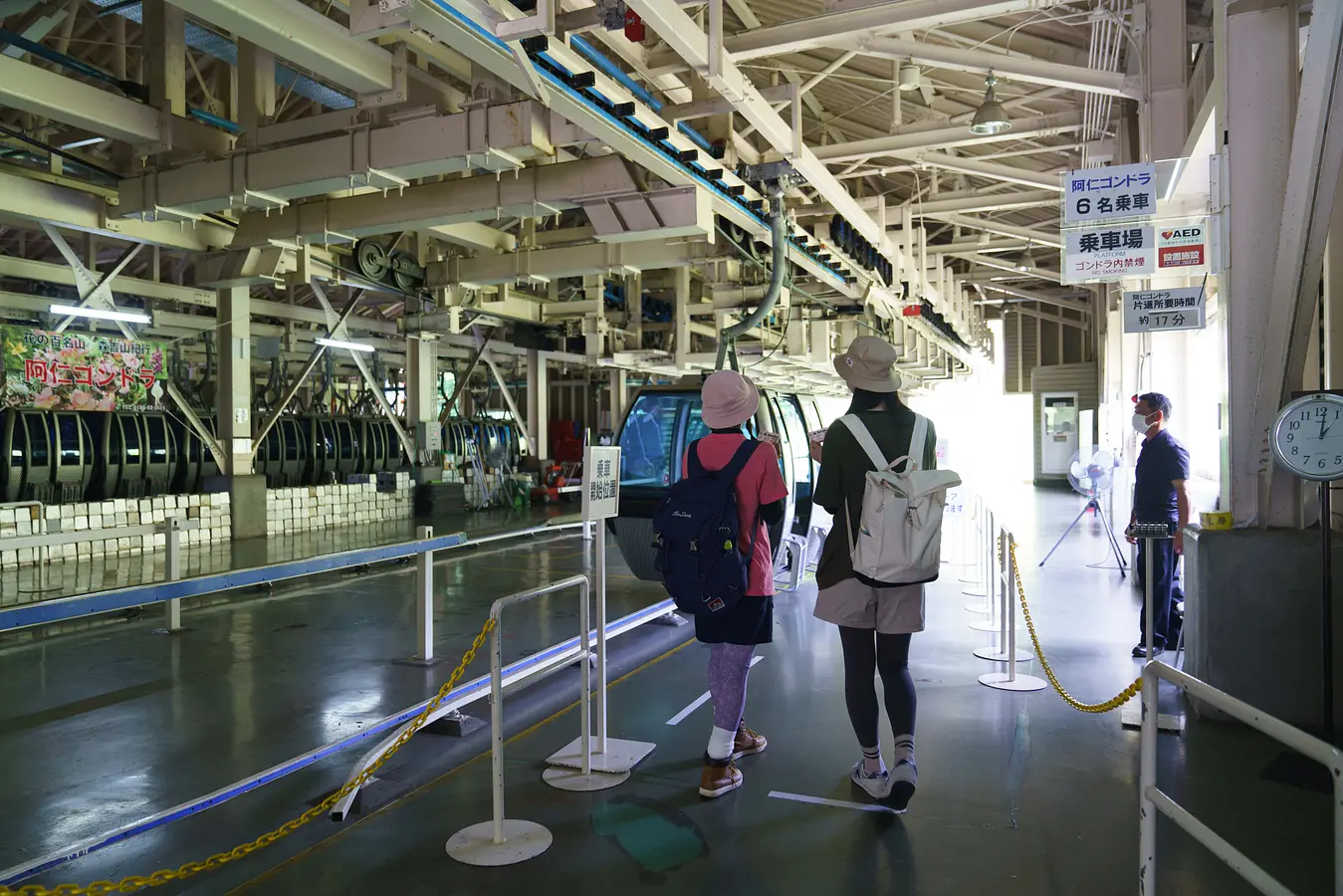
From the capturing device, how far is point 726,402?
162 inches

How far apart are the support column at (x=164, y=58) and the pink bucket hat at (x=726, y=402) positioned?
20.3 ft

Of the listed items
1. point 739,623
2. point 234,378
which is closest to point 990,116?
point 739,623

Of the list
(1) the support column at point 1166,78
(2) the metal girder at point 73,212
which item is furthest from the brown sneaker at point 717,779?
(2) the metal girder at point 73,212

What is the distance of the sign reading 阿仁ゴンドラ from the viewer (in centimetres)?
916

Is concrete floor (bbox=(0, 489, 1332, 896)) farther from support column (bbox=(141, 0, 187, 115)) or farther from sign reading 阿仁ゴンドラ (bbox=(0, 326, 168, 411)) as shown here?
support column (bbox=(141, 0, 187, 115))

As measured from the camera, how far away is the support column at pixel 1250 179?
4973 millimetres

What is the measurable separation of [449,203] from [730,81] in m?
3.25

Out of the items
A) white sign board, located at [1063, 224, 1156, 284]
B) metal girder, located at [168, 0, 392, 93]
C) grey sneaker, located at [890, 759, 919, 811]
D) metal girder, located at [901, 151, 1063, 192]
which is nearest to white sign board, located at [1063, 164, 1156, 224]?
white sign board, located at [1063, 224, 1156, 284]

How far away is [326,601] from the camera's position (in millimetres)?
9000

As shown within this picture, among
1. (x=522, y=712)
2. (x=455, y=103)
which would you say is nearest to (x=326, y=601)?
(x=522, y=712)

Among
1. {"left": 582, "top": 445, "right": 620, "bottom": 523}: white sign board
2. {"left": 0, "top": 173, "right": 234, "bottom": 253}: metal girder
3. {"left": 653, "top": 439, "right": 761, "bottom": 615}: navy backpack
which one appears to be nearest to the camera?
{"left": 653, "top": 439, "right": 761, "bottom": 615}: navy backpack

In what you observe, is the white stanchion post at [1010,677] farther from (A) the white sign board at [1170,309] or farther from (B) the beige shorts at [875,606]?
(B) the beige shorts at [875,606]

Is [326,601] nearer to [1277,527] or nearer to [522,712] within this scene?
[522,712]

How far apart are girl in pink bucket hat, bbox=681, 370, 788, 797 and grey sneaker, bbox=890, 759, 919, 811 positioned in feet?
2.42
